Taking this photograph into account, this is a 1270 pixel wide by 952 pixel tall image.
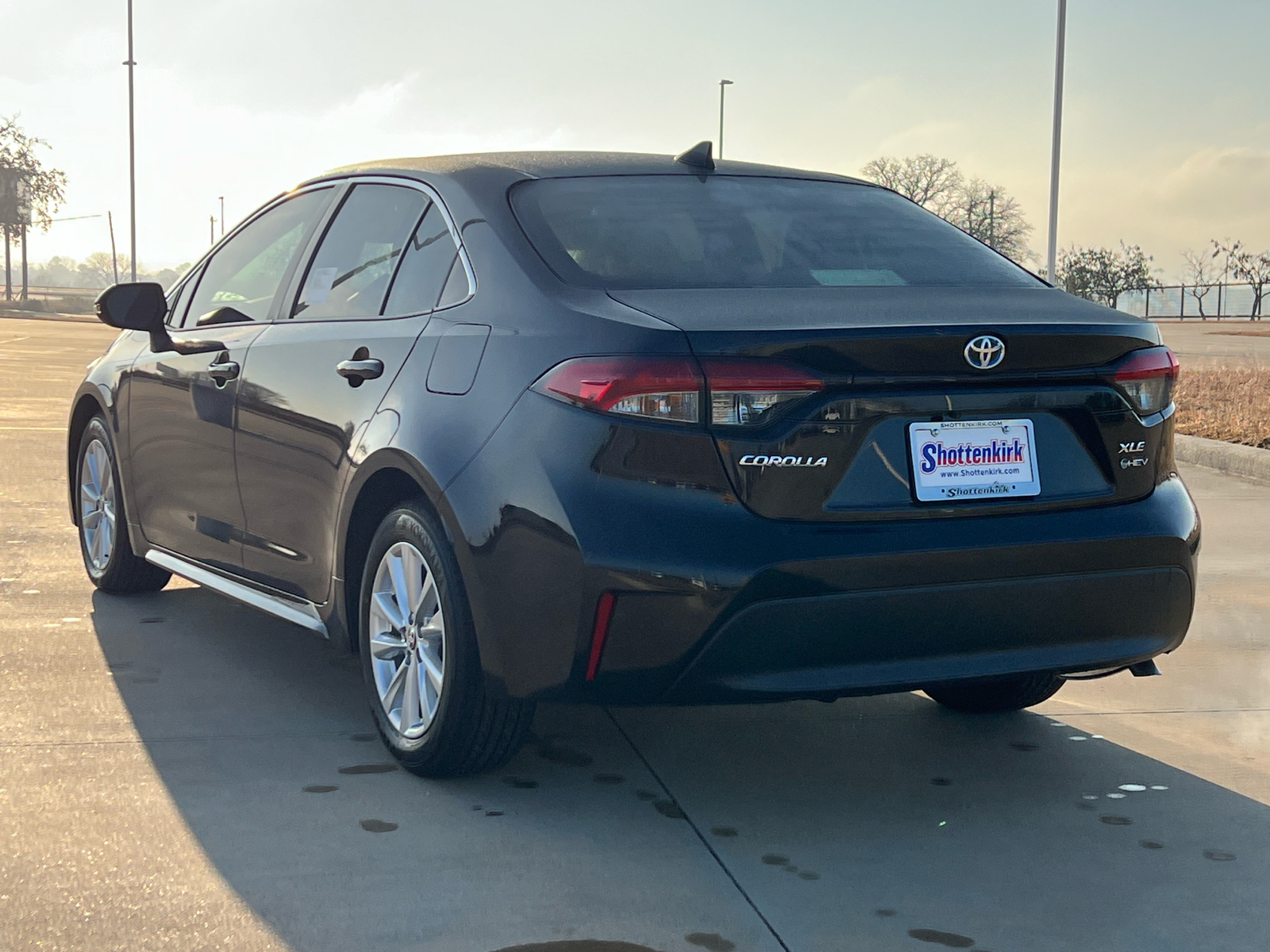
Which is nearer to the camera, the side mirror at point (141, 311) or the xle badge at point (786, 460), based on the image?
the xle badge at point (786, 460)

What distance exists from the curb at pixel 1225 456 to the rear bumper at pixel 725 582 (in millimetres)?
6829

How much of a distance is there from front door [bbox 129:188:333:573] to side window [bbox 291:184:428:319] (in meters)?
0.19

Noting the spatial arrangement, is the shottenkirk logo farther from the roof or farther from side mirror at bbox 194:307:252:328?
side mirror at bbox 194:307:252:328

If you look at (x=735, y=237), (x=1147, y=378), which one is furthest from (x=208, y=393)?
(x=1147, y=378)

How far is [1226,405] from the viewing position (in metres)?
12.9

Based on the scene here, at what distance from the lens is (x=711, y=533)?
10.7 feet

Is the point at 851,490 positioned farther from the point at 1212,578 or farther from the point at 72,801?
the point at 1212,578

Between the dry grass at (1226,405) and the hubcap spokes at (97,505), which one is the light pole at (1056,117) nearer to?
the dry grass at (1226,405)

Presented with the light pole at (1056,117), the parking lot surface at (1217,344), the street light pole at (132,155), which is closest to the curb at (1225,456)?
the parking lot surface at (1217,344)

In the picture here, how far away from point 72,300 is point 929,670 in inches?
3350

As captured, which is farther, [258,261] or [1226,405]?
[1226,405]

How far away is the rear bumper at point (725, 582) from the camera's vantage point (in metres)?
3.28

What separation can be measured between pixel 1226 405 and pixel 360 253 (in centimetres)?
1016

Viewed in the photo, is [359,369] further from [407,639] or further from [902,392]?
[902,392]
